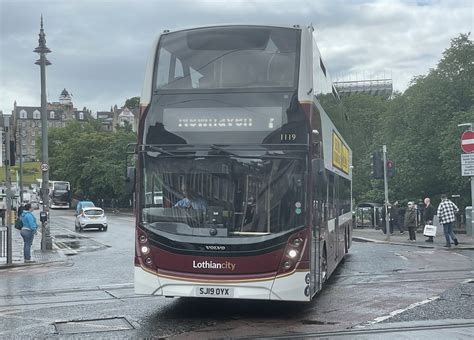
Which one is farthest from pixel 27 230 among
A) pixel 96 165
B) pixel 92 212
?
pixel 96 165

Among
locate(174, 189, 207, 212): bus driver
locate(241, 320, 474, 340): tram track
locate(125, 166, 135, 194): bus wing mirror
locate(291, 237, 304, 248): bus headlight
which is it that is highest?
locate(125, 166, 135, 194): bus wing mirror

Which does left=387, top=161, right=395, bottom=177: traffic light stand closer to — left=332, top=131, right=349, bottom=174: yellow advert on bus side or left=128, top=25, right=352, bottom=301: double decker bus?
left=332, top=131, right=349, bottom=174: yellow advert on bus side

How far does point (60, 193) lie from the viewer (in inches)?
3297

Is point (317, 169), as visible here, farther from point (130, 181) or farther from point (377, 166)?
point (377, 166)

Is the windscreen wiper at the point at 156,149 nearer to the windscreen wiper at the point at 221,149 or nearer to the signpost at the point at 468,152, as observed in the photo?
the windscreen wiper at the point at 221,149

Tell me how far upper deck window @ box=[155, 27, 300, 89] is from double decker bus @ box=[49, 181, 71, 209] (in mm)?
76944

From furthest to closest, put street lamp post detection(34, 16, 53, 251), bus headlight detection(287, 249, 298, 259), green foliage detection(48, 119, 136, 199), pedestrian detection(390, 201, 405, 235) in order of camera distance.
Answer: green foliage detection(48, 119, 136, 199), pedestrian detection(390, 201, 405, 235), street lamp post detection(34, 16, 53, 251), bus headlight detection(287, 249, 298, 259)

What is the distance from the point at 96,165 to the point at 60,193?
24.2 feet

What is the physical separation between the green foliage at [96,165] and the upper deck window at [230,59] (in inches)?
2556

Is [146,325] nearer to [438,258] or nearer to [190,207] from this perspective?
[190,207]

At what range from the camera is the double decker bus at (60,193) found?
8312cm

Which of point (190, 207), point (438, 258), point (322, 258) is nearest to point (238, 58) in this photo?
point (190, 207)

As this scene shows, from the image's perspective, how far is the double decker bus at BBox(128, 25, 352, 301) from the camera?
28.7 feet

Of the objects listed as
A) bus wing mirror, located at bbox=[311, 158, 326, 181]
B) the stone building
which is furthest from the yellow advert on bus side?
the stone building
